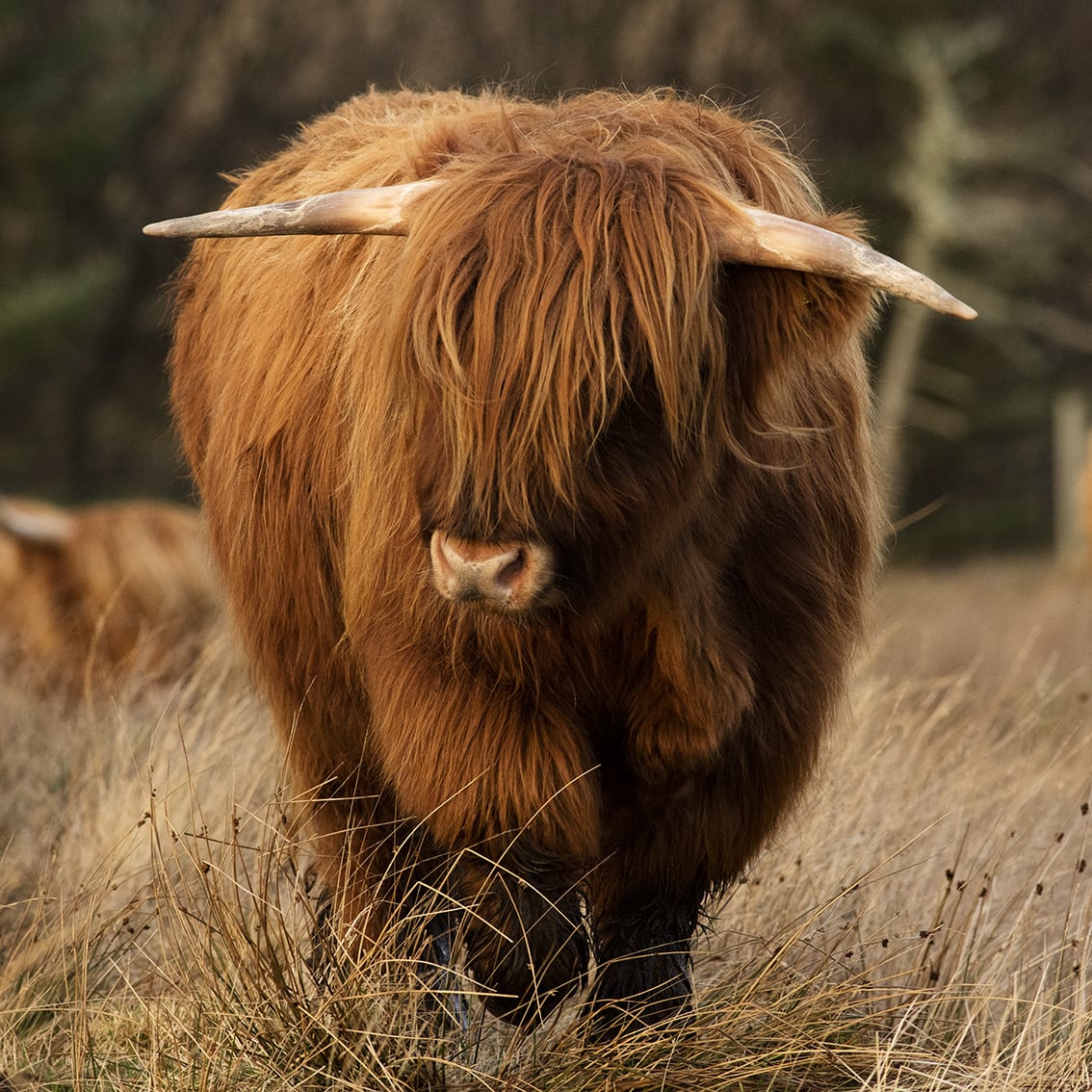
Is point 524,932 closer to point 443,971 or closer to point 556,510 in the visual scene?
point 443,971

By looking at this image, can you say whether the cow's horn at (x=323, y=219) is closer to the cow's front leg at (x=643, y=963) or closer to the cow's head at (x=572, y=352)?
the cow's head at (x=572, y=352)

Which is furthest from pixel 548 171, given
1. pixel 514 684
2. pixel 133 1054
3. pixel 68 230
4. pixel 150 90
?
pixel 68 230

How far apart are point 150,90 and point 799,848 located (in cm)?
1506

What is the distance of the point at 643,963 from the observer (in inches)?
125

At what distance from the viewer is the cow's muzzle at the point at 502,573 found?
239cm

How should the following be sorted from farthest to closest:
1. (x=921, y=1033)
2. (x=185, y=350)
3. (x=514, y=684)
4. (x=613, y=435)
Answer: (x=185, y=350), (x=921, y=1033), (x=514, y=684), (x=613, y=435)

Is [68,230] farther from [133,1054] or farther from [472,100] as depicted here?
[133,1054]

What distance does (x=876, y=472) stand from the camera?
3.34m

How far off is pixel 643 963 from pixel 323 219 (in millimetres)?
1603

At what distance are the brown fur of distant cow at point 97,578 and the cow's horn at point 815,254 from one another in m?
4.42

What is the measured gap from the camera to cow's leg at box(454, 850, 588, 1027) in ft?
9.39

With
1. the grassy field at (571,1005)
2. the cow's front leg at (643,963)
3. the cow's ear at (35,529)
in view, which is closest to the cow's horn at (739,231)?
the grassy field at (571,1005)

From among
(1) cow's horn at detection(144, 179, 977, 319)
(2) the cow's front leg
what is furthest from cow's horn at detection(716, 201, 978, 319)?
(2) the cow's front leg

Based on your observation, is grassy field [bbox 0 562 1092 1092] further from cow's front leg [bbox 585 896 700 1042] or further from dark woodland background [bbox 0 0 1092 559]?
dark woodland background [bbox 0 0 1092 559]
